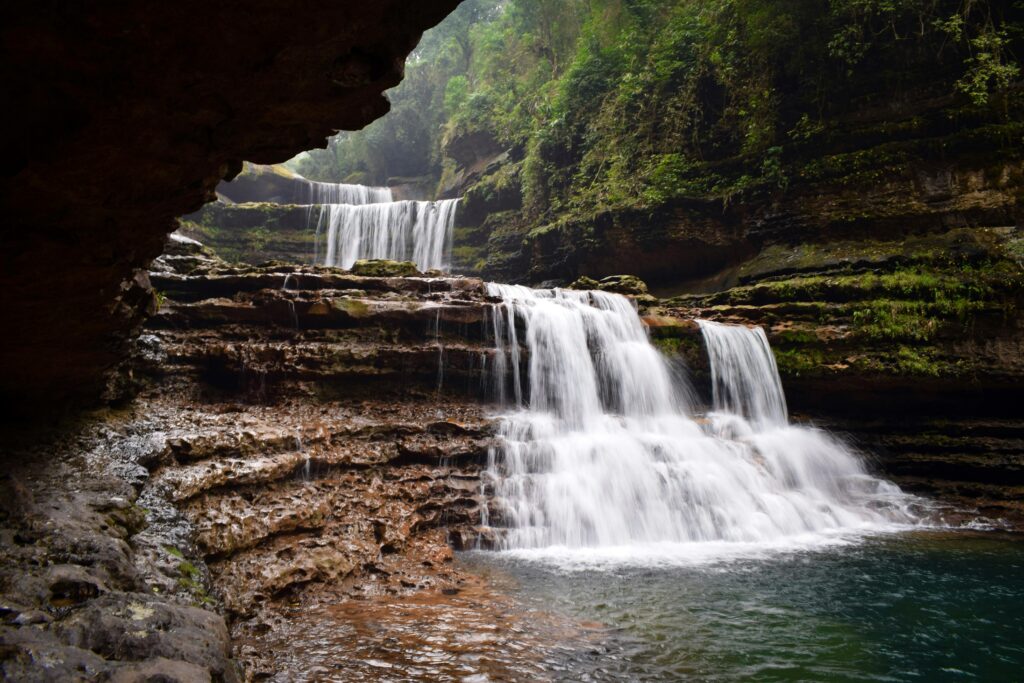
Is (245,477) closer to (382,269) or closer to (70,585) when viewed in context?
(70,585)

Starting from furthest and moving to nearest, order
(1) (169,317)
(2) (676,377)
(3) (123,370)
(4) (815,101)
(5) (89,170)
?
(4) (815,101) < (2) (676,377) < (1) (169,317) < (3) (123,370) < (5) (89,170)

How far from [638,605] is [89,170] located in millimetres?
5442

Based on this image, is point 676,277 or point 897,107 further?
point 676,277

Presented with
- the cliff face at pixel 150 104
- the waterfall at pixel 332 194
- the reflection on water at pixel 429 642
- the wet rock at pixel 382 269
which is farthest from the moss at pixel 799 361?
the waterfall at pixel 332 194

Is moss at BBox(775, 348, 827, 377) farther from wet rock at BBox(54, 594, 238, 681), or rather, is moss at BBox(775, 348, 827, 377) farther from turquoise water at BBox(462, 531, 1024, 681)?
wet rock at BBox(54, 594, 238, 681)

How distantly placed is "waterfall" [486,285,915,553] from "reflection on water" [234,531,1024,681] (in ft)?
4.30

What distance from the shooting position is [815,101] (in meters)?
12.7

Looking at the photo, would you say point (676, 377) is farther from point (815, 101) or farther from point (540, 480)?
point (815, 101)

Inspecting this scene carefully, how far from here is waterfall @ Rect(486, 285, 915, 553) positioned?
801 cm

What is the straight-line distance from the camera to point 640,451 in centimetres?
915

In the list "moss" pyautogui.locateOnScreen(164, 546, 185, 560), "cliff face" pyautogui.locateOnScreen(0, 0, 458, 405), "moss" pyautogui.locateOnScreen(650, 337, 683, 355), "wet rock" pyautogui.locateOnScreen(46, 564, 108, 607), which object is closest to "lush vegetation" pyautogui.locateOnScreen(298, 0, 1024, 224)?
"moss" pyautogui.locateOnScreen(650, 337, 683, 355)

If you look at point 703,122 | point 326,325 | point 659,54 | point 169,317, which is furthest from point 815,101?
point 169,317

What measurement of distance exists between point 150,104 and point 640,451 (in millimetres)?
8308

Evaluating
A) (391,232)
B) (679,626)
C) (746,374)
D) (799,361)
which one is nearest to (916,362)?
(799,361)
